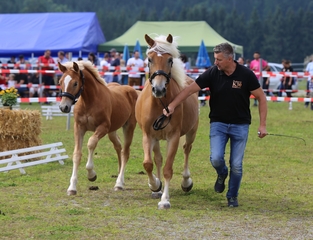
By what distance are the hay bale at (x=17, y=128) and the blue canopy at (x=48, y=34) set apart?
66.7 feet

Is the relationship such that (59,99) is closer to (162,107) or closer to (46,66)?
(46,66)

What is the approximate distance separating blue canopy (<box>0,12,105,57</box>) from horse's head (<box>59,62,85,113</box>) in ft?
74.7

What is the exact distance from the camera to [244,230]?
23.0 feet

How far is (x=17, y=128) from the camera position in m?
11.7

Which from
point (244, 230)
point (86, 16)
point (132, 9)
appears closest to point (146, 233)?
point (244, 230)

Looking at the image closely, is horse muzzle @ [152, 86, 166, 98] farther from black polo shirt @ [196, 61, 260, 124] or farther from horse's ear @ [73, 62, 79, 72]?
horse's ear @ [73, 62, 79, 72]

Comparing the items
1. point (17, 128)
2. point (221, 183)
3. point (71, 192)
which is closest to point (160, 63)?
point (221, 183)

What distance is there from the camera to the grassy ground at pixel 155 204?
6.91 m

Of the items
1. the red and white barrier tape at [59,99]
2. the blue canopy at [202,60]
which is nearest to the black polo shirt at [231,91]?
the red and white barrier tape at [59,99]

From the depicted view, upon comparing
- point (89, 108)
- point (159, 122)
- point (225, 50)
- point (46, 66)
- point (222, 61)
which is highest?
point (225, 50)

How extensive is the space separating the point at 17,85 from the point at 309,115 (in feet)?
34.3

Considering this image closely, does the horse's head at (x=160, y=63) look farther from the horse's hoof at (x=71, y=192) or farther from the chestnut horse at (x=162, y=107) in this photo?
the horse's hoof at (x=71, y=192)

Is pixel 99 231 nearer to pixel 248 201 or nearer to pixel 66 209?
pixel 66 209

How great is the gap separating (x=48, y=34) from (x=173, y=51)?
2649cm
